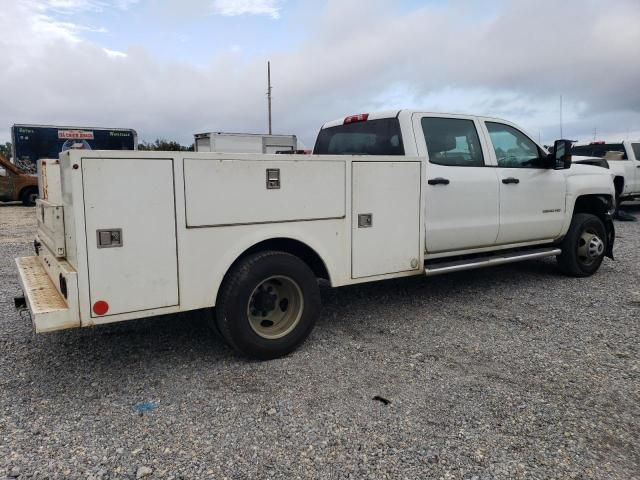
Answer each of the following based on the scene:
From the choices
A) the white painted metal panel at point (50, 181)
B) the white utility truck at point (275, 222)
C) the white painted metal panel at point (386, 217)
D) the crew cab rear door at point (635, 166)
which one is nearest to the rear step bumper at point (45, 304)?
the white utility truck at point (275, 222)

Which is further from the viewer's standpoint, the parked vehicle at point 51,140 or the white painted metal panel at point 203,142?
the parked vehicle at point 51,140

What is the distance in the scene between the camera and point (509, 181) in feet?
19.2

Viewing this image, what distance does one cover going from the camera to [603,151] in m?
15.2

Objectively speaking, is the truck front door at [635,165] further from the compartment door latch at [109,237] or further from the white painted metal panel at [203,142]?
the compartment door latch at [109,237]

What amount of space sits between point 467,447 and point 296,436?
0.96 meters

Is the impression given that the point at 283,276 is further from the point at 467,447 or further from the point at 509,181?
the point at 509,181

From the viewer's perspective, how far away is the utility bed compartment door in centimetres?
339

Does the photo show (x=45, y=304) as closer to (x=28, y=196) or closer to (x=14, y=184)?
(x=14, y=184)

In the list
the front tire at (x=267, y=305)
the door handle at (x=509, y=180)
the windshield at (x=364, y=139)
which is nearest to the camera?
the front tire at (x=267, y=305)

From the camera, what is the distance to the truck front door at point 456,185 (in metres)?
5.24

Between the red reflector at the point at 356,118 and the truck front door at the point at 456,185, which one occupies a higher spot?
the red reflector at the point at 356,118

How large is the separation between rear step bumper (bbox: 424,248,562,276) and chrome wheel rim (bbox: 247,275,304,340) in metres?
1.45

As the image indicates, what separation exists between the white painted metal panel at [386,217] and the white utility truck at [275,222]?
1cm

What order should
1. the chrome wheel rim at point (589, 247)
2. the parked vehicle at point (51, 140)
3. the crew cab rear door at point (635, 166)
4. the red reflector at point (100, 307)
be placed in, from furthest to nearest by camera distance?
the parked vehicle at point (51, 140)
the crew cab rear door at point (635, 166)
the chrome wheel rim at point (589, 247)
the red reflector at point (100, 307)
